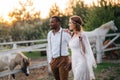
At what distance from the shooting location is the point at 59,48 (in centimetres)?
653

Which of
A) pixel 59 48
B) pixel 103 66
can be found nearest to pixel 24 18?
pixel 103 66

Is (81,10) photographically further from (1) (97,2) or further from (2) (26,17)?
(1) (97,2)

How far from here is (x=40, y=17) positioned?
3559 centimetres

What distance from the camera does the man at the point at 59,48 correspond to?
6453 millimetres

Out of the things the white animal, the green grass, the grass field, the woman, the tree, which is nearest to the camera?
the woman

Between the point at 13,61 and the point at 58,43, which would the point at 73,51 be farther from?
the point at 13,61

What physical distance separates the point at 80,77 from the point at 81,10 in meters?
22.7

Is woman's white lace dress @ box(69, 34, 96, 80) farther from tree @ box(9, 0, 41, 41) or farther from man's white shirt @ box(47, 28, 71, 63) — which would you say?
tree @ box(9, 0, 41, 41)

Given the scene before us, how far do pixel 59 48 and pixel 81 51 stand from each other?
2.08 feet

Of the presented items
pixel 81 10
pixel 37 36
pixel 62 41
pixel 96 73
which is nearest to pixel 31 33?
pixel 37 36

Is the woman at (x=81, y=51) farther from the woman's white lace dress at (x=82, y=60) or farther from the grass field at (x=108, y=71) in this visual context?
the grass field at (x=108, y=71)

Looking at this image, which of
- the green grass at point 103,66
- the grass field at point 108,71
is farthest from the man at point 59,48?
the green grass at point 103,66

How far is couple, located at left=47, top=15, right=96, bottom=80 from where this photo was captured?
603cm

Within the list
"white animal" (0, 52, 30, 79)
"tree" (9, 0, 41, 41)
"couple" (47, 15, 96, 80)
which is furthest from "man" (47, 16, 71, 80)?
"tree" (9, 0, 41, 41)
